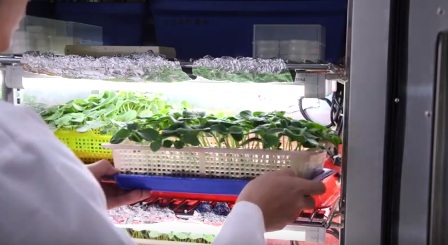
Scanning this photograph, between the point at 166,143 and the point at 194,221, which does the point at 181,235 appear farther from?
the point at 166,143

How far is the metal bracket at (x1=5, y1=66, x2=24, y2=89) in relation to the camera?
1695mm

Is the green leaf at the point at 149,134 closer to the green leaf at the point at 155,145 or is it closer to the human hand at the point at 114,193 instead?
the green leaf at the point at 155,145

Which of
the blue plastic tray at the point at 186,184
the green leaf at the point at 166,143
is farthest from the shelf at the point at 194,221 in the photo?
the green leaf at the point at 166,143

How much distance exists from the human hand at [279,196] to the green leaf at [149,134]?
1.15 ft

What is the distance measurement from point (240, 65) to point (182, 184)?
35cm

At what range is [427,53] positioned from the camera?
1.29 meters

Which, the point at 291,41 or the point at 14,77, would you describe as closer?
the point at 291,41

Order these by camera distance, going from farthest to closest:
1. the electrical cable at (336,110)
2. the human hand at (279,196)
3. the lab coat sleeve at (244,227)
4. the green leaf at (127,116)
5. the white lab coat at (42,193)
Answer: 1. the green leaf at (127,116)
2. the electrical cable at (336,110)
3. the human hand at (279,196)
4. the lab coat sleeve at (244,227)
5. the white lab coat at (42,193)

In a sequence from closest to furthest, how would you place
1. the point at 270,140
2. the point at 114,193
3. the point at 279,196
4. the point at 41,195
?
the point at 41,195, the point at 279,196, the point at 270,140, the point at 114,193

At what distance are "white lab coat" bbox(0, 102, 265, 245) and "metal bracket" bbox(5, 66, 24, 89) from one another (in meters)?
0.90

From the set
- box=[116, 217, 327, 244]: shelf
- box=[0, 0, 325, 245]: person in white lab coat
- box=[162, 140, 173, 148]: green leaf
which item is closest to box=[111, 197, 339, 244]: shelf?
box=[116, 217, 327, 244]: shelf

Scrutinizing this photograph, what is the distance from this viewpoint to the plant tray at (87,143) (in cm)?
167

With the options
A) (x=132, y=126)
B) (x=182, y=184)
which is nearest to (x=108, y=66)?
(x=132, y=126)

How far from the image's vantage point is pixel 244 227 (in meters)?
1.05
